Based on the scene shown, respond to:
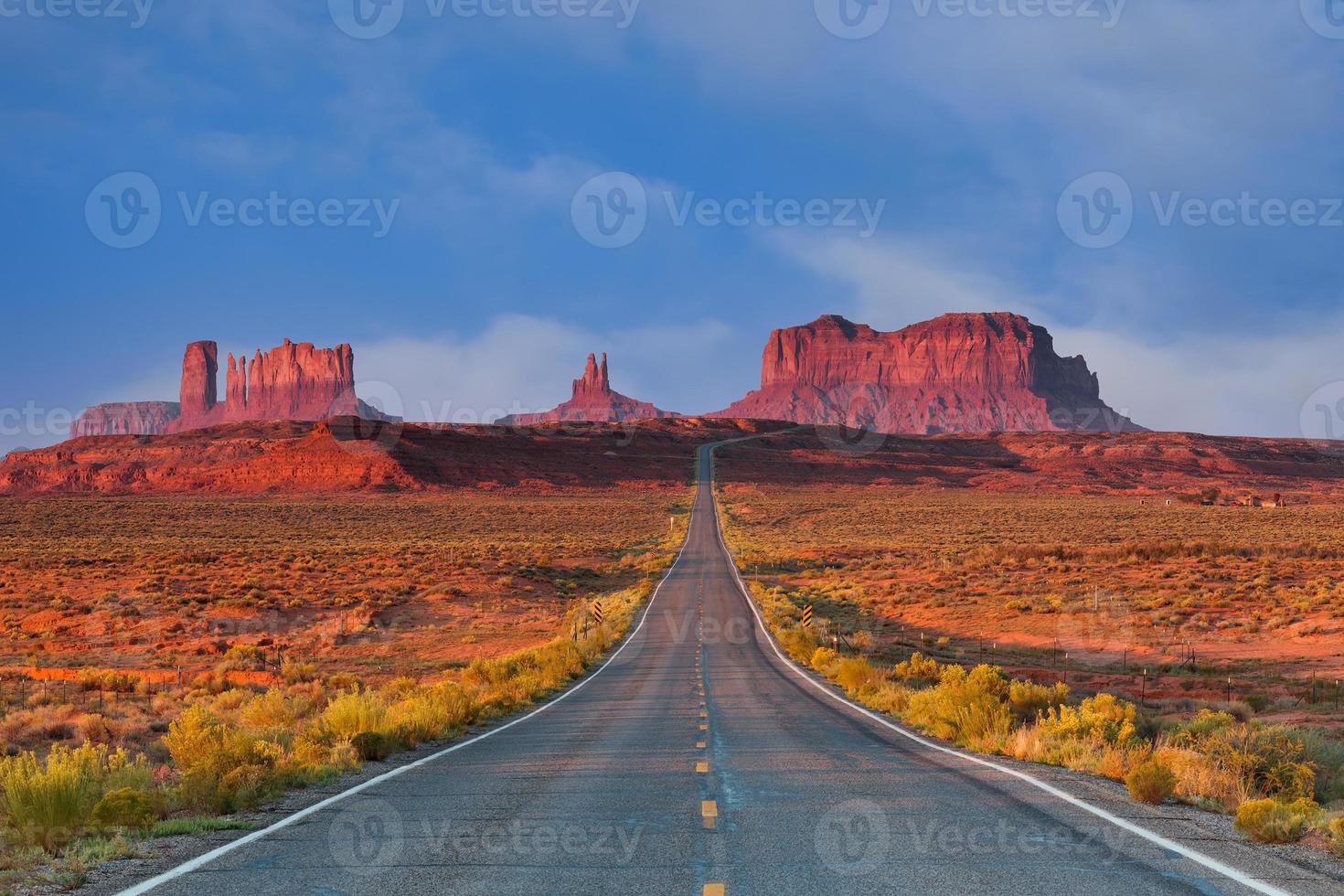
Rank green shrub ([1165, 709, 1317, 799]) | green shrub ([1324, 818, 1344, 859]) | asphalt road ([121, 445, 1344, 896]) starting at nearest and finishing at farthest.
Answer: asphalt road ([121, 445, 1344, 896]), green shrub ([1324, 818, 1344, 859]), green shrub ([1165, 709, 1317, 799])

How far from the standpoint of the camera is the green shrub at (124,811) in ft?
25.0

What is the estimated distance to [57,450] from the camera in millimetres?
139750

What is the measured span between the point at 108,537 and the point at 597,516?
146ft

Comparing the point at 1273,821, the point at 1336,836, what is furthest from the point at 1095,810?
the point at 1336,836

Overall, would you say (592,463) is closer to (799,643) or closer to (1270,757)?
(799,643)


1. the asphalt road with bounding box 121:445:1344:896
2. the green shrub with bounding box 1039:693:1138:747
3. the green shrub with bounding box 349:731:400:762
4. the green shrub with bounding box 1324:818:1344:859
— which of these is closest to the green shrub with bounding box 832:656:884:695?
the asphalt road with bounding box 121:445:1344:896

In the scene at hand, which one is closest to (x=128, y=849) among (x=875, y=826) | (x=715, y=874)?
(x=715, y=874)

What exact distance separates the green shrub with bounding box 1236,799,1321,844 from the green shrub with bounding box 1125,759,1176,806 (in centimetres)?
99

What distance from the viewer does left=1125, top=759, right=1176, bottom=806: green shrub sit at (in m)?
8.78

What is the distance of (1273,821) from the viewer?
7402 mm

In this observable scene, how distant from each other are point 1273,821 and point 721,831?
14.6 ft

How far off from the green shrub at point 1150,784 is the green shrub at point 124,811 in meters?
8.98

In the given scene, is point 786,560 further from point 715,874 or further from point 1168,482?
point 1168,482

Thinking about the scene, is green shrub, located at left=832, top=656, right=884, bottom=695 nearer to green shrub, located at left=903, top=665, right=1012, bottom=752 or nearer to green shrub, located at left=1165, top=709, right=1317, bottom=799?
green shrub, located at left=903, top=665, right=1012, bottom=752
